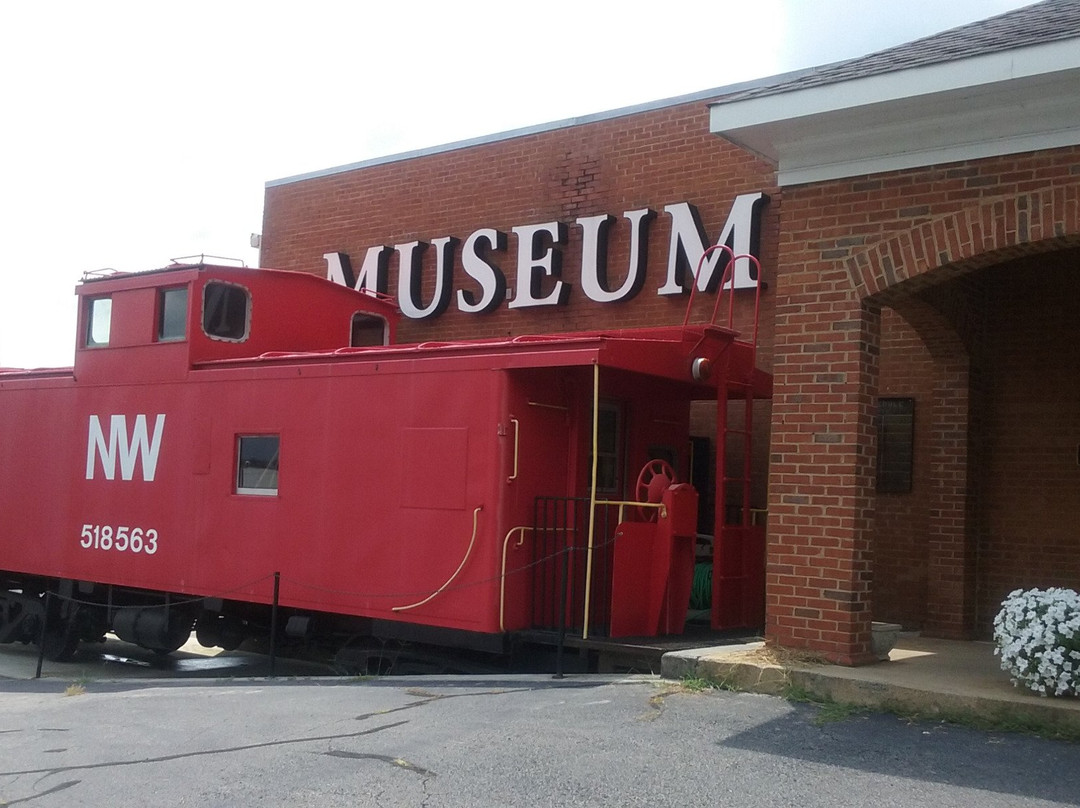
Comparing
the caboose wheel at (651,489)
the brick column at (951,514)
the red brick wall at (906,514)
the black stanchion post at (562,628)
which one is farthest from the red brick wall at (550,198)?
the black stanchion post at (562,628)

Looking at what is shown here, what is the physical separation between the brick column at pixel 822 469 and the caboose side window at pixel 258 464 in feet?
16.0

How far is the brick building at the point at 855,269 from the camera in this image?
7.26 metres

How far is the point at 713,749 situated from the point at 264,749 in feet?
8.30

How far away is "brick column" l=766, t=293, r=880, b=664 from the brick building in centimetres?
2

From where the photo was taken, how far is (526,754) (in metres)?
6.00

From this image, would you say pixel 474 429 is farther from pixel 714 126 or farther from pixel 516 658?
pixel 714 126

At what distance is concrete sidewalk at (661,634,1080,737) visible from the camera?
6.39 m

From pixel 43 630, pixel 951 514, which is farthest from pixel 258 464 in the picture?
pixel 951 514

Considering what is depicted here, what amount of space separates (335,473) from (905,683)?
5166 mm

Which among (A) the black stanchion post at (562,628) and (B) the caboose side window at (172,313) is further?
(B) the caboose side window at (172,313)

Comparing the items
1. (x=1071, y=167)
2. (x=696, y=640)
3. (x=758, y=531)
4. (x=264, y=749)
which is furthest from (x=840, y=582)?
(x=264, y=749)

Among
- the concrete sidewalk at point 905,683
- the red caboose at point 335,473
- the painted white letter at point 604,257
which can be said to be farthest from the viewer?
the painted white letter at point 604,257

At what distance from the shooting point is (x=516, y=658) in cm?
912

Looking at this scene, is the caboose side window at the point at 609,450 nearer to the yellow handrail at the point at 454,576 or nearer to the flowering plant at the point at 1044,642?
the yellow handrail at the point at 454,576
